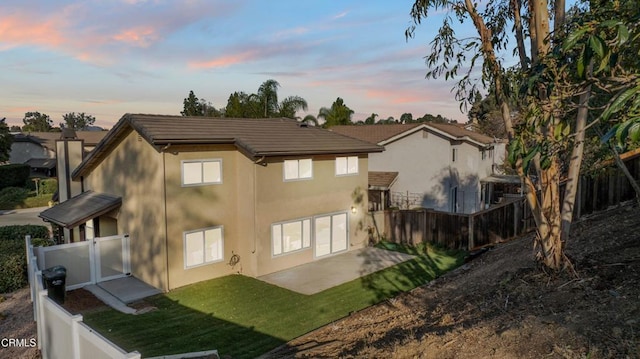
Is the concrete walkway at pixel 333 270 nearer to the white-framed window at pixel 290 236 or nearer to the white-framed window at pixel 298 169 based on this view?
the white-framed window at pixel 290 236

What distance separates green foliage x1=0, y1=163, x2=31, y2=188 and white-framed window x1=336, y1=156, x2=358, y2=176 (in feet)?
133

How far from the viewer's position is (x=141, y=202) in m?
14.2

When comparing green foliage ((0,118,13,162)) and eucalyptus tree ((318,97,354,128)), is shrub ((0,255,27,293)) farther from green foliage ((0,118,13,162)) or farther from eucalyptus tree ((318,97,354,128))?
green foliage ((0,118,13,162))

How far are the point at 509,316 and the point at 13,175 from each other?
50045mm

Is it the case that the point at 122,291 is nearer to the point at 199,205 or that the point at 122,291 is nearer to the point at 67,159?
the point at 199,205

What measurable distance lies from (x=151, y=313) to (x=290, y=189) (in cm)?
668

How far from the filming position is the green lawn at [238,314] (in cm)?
945

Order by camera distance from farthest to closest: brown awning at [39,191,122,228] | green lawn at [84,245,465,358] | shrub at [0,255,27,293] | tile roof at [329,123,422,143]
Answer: tile roof at [329,123,422,143] → brown awning at [39,191,122,228] → shrub at [0,255,27,293] → green lawn at [84,245,465,358]

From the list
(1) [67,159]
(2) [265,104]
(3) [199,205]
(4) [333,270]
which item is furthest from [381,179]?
(1) [67,159]

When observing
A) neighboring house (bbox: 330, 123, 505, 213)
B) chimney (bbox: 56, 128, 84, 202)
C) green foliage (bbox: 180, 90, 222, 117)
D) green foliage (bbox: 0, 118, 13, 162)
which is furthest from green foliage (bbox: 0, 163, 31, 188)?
neighboring house (bbox: 330, 123, 505, 213)

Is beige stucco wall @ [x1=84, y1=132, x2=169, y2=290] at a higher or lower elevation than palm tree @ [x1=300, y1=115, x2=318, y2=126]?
lower

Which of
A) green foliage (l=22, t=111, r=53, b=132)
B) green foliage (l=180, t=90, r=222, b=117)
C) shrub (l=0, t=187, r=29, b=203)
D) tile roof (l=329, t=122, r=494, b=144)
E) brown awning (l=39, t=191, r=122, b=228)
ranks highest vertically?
green foliage (l=22, t=111, r=53, b=132)

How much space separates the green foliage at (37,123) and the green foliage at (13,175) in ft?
212

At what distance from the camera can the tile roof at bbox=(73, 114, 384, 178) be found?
44.7ft
